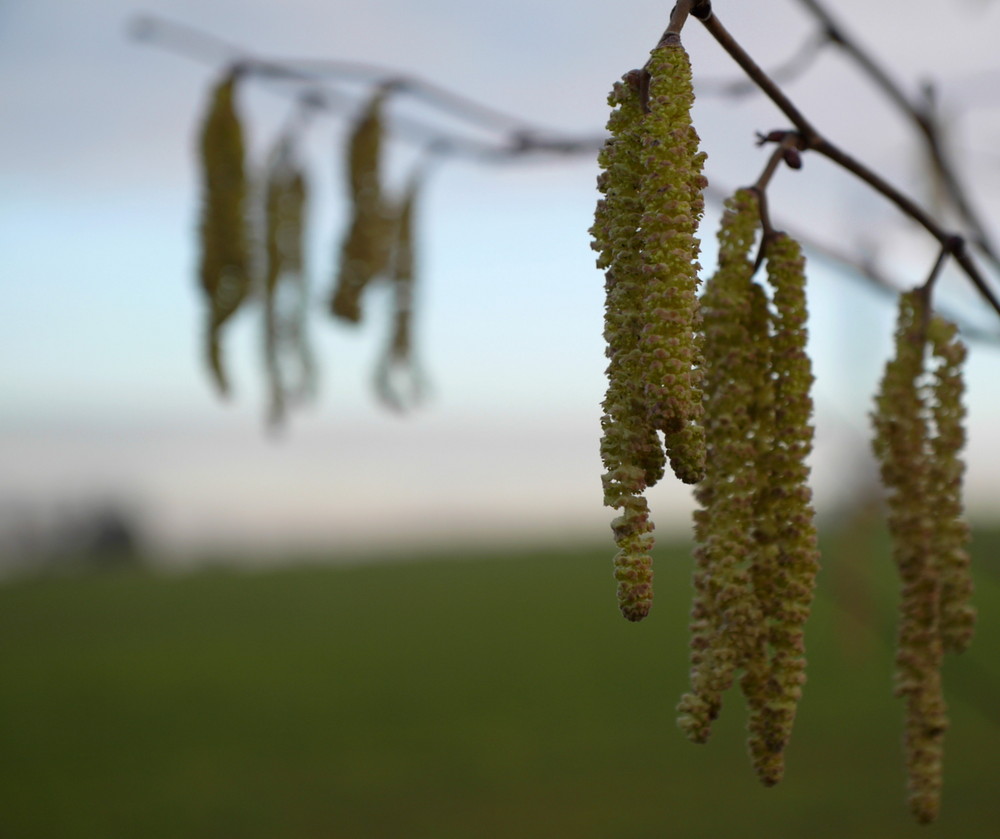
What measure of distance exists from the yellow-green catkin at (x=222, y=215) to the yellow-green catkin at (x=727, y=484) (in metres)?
1.00

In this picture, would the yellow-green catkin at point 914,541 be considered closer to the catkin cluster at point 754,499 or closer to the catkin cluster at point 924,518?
the catkin cluster at point 924,518

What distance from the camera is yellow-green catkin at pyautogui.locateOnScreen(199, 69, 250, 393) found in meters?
1.72

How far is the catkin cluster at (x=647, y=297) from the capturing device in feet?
2.43

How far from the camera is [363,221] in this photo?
1.85 meters

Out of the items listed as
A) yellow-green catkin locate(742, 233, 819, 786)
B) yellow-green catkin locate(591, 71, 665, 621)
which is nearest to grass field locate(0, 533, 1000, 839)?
yellow-green catkin locate(742, 233, 819, 786)

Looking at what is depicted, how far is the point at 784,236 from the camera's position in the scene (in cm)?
99

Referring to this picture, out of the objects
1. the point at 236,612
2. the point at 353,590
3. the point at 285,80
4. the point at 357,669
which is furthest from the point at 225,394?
the point at 353,590

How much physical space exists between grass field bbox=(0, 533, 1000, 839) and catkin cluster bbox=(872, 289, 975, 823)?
27.9 ft

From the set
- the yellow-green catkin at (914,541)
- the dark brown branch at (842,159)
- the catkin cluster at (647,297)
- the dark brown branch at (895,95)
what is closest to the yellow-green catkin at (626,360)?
the catkin cluster at (647,297)

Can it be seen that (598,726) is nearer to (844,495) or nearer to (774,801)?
(774,801)

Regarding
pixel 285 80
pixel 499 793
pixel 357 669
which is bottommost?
pixel 499 793

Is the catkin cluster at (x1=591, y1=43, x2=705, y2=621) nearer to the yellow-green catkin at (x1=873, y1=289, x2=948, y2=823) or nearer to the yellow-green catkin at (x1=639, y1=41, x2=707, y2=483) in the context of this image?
the yellow-green catkin at (x1=639, y1=41, x2=707, y2=483)

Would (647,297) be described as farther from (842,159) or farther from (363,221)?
(363,221)

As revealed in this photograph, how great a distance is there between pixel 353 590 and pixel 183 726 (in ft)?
39.6
